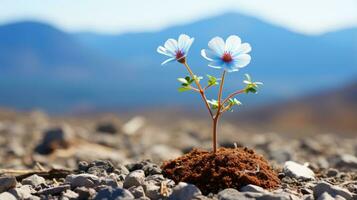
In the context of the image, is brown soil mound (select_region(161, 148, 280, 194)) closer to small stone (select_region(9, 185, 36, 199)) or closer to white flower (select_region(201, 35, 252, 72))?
white flower (select_region(201, 35, 252, 72))

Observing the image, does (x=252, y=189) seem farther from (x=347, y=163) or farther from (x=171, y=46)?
(x=347, y=163)

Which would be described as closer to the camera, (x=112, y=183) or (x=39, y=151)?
(x=112, y=183)

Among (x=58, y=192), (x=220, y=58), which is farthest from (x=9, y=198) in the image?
(x=220, y=58)

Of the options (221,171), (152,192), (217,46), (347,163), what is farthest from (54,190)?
(347,163)

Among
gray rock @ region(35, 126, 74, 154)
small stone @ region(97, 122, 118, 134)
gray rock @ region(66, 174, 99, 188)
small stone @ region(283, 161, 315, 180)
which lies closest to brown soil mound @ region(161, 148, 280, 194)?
small stone @ region(283, 161, 315, 180)

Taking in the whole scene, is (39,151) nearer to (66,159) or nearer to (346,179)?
(66,159)

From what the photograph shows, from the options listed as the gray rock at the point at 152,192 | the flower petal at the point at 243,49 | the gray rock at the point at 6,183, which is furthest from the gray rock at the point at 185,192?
the gray rock at the point at 6,183

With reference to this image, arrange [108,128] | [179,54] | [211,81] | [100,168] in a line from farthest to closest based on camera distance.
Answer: [108,128] < [100,168] < [211,81] < [179,54]
